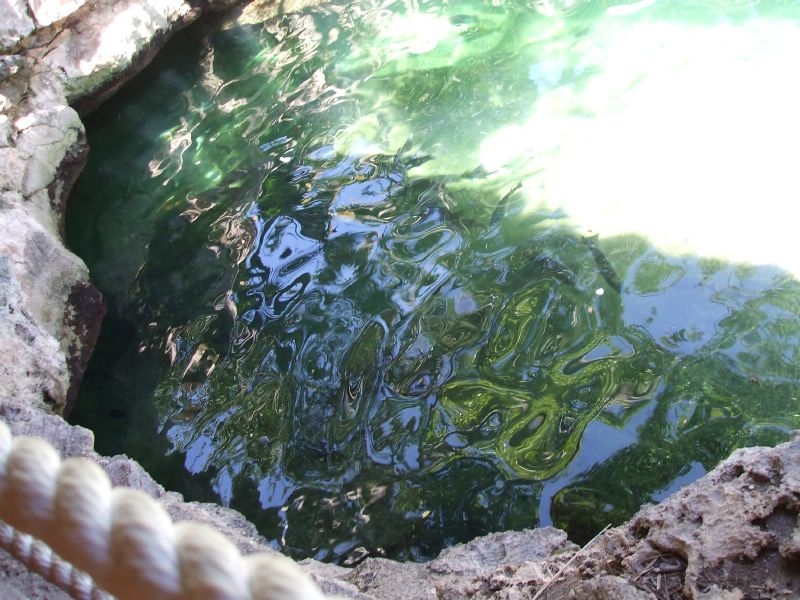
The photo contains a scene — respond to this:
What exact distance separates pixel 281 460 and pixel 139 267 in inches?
68.1

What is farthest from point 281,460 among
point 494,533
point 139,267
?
point 139,267

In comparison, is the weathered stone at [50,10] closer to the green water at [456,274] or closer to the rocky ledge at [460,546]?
the green water at [456,274]

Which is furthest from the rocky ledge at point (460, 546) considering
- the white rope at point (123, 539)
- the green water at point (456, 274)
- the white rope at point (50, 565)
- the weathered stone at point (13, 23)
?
A: the white rope at point (123, 539)

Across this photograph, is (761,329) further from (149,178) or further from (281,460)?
(149,178)

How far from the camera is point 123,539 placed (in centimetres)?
73

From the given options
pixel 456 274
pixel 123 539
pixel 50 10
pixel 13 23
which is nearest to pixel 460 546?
pixel 456 274

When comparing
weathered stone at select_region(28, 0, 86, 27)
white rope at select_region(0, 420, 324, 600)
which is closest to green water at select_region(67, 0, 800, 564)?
weathered stone at select_region(28, 0, 86, 27)

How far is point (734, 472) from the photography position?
6.65 feet

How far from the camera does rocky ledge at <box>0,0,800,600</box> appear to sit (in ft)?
5.62

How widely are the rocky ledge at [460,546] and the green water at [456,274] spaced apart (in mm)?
253

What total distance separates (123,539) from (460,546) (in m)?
1.93

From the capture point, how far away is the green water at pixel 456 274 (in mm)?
2877

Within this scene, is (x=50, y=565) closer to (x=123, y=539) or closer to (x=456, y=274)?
(x=123, y=539)

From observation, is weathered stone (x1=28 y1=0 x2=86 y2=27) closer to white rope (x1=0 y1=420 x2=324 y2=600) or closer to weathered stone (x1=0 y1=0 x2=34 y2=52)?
weathered stone (x1=0 y1=0 x2=34 y2=52)
